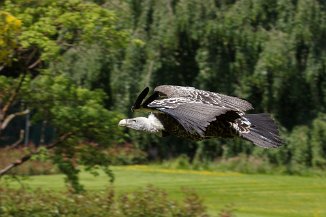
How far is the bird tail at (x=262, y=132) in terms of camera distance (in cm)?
588

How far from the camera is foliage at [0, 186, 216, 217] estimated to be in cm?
1043

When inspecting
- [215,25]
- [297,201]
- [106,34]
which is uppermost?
[215,25]

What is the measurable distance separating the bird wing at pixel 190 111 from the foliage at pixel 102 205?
4.48m

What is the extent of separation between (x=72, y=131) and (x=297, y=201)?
6832mm

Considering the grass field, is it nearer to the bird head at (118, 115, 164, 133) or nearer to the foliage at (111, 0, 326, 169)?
the foliage at (111, 0, 326, 169)

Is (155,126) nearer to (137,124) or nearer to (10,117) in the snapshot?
(137,124)

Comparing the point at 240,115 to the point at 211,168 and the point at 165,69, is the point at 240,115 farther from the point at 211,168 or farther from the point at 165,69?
the point at 211,168

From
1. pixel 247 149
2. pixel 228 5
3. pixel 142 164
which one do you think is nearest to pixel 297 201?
pixel 247 149

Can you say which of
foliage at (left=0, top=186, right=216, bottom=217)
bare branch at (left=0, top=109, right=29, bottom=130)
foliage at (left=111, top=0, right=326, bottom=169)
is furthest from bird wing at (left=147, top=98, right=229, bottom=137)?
foliage at (left=111, top=0, right=326, bottom=169)

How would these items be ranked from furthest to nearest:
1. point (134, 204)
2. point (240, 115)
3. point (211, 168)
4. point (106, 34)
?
1. point (211, 168)
2. point (106, 34)
3. point (134, 204)
4. point (240, 115)

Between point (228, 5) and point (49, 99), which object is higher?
point (228, 5)

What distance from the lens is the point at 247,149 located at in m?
21.6

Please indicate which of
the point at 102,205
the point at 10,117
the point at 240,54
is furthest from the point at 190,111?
the point at 240,54

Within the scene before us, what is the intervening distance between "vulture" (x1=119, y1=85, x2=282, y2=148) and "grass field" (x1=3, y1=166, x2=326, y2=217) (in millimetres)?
8073
